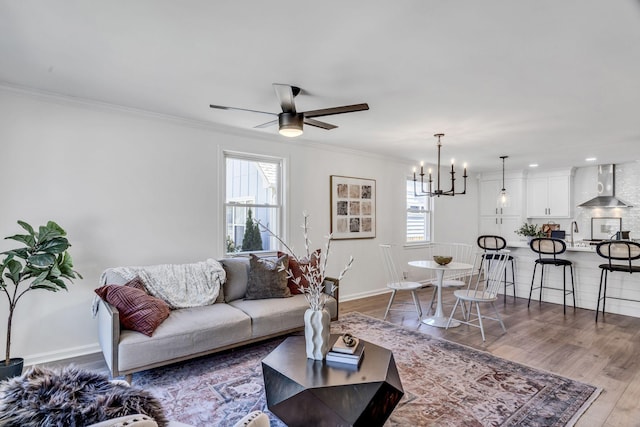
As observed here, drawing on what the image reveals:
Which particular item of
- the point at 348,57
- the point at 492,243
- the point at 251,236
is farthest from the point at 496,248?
the point at 348,57

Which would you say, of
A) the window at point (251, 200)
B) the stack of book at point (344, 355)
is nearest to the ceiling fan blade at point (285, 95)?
the window at point (251, 200)

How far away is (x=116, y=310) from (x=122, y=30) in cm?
192

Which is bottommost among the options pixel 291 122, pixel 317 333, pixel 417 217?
pixel 317 333

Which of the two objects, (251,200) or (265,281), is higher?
(251,200)

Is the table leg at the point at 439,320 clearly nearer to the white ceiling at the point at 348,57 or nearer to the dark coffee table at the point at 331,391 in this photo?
the white ceiling at the point at 348,57

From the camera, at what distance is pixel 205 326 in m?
2.91

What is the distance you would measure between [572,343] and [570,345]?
0.09 m

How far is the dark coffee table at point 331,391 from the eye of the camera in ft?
5.98

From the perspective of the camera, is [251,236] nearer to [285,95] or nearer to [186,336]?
[186,336]

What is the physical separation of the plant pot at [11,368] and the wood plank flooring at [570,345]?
1.41 feet

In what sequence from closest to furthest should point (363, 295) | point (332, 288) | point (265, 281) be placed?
point (265, 281) < point (332, 288) < point (363, 295)

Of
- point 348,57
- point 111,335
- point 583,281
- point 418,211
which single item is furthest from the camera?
point 418,211

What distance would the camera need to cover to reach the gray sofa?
2.55 metres

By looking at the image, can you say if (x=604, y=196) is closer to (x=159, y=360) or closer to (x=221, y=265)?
(x=221, y=265)
